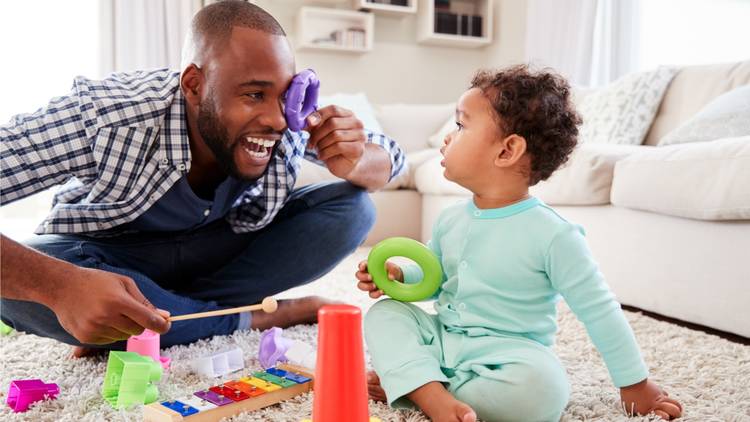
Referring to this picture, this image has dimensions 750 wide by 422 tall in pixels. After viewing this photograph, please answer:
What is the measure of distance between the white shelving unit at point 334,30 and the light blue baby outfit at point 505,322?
9.92 ft

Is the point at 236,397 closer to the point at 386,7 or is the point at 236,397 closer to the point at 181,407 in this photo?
the point at 181,407

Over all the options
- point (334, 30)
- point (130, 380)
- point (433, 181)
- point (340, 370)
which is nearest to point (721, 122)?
point (433, 181)

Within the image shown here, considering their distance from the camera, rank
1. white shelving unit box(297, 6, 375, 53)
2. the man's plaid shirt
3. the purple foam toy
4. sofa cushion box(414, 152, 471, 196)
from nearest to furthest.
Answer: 1. the man's plaid shirt
2. the purple foam toy
3. sofa cushion box(414, 152, 471, 196)
4. white shelving unit box(297, 6, 375, 53)

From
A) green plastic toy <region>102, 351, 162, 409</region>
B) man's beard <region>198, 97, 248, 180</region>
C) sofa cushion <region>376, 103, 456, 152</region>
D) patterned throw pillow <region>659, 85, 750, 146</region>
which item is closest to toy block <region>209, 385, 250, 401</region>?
green plastic toy <region>102, 351, 162, 409</region>

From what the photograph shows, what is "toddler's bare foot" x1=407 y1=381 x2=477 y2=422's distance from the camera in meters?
0.87


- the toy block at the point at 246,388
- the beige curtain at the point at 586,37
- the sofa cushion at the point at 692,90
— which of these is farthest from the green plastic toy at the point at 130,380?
the beige curtain at the point at 586,37

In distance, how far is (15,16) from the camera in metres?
3.46

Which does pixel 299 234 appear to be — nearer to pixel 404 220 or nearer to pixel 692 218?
pixel 692 218

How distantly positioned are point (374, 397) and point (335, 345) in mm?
323

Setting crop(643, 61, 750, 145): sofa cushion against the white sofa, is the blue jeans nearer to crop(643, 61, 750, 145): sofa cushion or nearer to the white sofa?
the white sofa

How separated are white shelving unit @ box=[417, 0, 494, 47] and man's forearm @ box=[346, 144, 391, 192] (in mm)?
2849

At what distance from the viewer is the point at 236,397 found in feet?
3.14

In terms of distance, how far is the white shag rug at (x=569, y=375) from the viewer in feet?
3.17

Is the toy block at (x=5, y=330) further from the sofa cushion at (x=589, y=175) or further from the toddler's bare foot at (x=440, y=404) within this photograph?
the sofa cushion at (x=589, y=175)
